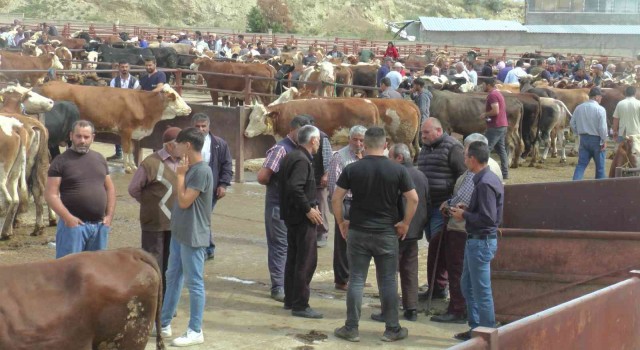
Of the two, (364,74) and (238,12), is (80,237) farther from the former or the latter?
(238,12)

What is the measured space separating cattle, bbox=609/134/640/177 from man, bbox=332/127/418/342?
20.4 feet

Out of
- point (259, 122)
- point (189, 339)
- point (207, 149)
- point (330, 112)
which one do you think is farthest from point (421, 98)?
point (189, 339)

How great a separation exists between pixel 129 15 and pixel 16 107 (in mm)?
57987

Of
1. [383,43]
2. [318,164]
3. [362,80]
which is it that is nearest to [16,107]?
[318,164]

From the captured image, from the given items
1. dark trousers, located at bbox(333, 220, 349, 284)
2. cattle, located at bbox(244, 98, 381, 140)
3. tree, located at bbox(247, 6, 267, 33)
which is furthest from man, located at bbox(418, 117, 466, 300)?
tree, located at bbox(247, 6, 267, 33)

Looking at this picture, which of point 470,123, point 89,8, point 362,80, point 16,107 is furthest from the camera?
point 89,8

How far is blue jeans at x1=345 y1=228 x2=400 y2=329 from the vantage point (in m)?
7.98

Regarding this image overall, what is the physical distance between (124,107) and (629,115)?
822 cm

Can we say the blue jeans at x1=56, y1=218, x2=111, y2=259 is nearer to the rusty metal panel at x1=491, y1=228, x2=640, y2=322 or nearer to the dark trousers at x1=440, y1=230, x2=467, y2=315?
the dark trousers at x1=440, y1=230, x2=467, y2=315

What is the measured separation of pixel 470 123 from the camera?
1956cm

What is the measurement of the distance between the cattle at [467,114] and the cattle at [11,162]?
9.47 m

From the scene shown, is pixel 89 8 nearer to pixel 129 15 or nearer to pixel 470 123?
pixel 129 15

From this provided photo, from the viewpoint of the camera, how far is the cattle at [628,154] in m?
13.4

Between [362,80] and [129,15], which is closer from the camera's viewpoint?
[362,80]
